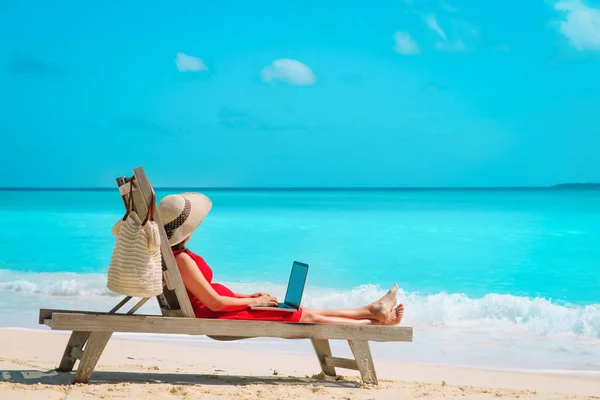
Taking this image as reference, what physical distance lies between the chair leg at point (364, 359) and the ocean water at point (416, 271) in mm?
2308

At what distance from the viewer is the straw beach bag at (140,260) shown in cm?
422

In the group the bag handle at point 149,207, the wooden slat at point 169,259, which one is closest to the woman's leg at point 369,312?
the wooden slat at point 169,259

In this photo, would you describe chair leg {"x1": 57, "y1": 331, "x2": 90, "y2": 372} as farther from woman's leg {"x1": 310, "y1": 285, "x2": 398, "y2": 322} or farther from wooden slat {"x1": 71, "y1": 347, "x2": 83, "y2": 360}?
woman's leg {"x1": 310, "y1": 285, "x2": 398, "y2": 322}

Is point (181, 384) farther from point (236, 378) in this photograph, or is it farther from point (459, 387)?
point (459, 387)

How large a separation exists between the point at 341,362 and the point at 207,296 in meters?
1.01

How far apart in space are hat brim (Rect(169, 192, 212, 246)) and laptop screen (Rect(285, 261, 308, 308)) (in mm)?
622

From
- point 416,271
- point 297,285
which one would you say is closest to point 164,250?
point 297,285

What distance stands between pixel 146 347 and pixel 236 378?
197 cm

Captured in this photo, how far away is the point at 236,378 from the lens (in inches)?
202

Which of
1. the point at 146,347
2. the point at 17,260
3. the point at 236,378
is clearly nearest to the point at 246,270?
the point at 17,260

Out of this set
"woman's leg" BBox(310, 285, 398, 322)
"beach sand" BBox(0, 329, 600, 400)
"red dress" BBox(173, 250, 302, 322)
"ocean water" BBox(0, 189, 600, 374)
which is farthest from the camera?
"ocean water" BBox(0, 189, 600, 374)

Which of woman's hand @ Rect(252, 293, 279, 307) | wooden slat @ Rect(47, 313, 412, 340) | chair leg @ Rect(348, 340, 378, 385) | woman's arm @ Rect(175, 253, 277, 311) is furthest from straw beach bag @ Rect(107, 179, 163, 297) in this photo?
chair leg @ Rect(348, 340, 378, 385)

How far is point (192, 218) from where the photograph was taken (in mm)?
4570

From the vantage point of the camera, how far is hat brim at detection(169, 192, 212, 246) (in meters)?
4.52
